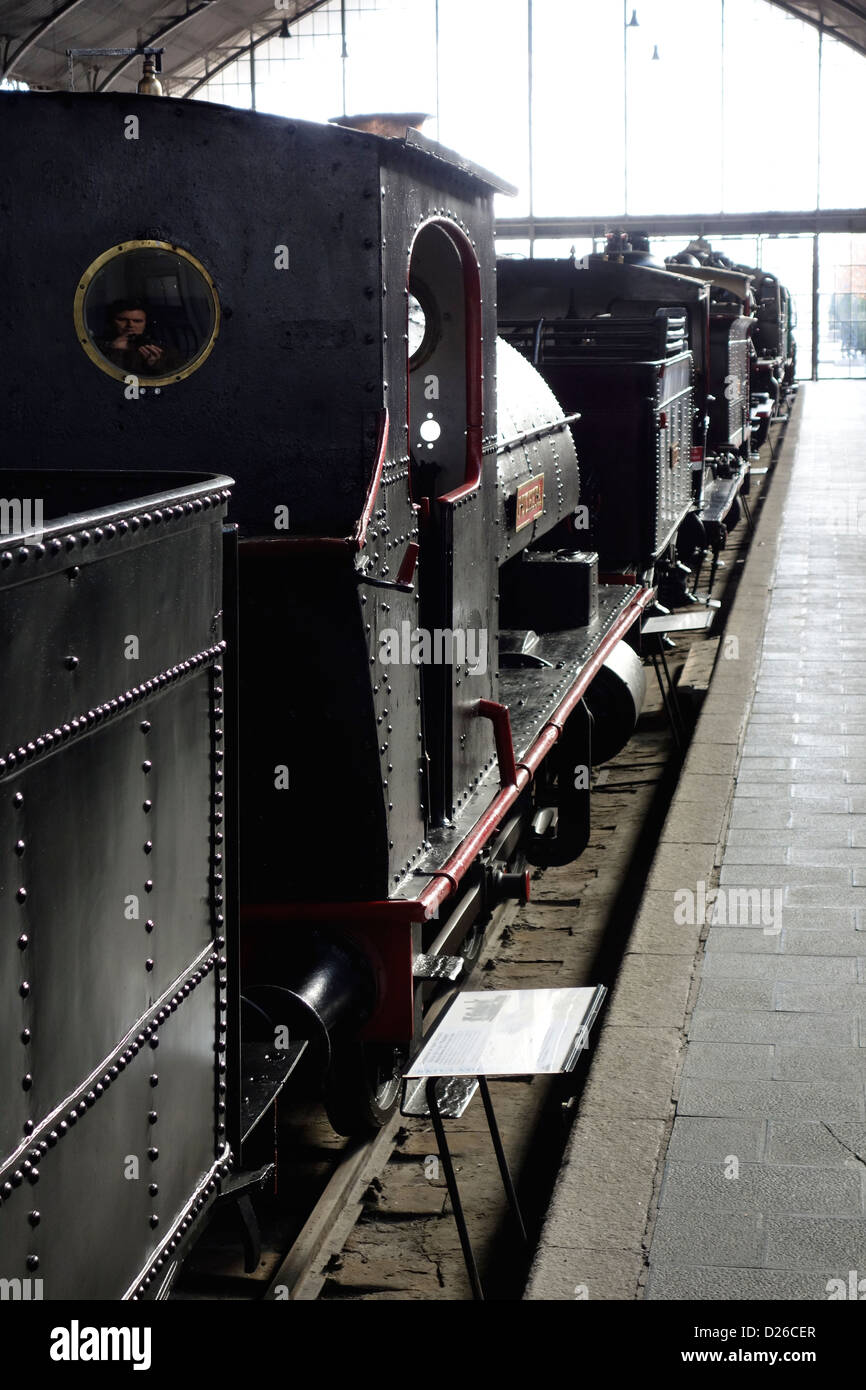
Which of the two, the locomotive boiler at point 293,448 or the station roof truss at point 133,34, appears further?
the station roof truss at point 133,34

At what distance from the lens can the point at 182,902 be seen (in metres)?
2.94

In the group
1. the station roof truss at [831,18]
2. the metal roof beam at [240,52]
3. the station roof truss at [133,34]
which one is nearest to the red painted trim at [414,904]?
the station roof truss at [133,34]

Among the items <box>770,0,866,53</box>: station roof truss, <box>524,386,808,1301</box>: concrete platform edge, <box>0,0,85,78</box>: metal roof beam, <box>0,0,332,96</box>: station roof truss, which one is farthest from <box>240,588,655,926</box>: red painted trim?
<box>770,0,866,53</box>: station roof truss

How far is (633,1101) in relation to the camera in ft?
15.4

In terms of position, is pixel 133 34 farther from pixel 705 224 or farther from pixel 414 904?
pixel 414 904

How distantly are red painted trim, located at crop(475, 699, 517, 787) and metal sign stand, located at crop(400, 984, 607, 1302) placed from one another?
1.26 meters

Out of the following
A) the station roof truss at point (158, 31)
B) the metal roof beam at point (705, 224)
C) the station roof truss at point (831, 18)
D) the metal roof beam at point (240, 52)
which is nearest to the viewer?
the station roof truss at point (158, 31)

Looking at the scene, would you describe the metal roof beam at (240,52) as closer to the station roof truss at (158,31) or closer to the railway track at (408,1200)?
the station roof truss at (158,31)

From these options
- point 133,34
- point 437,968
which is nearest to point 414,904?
point 437,968

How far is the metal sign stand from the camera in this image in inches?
152

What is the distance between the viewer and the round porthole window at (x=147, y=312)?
12.7 feet

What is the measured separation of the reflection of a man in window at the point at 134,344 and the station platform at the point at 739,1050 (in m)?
2.36

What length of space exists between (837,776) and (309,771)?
4484 mm

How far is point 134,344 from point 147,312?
0.27ft
